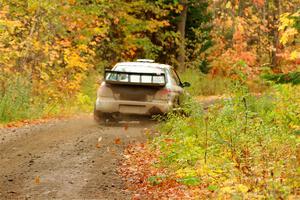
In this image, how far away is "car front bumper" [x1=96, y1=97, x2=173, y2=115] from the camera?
1473cm

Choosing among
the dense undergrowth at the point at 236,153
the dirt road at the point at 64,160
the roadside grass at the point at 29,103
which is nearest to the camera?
the dense undergrowth at the point at 236,153

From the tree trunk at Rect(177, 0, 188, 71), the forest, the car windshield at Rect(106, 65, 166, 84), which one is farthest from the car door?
the tree trunk at Rect(177, 0, 188, 71)

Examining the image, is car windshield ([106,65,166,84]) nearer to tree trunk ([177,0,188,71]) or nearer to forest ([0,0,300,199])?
forest ([0,0,300,199])

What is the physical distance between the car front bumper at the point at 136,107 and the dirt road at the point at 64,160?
1.51 ft

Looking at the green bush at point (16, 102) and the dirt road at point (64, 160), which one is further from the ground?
the green bush at point (16, 102)

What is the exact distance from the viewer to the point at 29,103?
17.7 meters

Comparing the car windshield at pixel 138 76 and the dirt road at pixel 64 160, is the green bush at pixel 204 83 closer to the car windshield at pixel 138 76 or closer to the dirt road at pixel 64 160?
the car windshield at pixel 138 76

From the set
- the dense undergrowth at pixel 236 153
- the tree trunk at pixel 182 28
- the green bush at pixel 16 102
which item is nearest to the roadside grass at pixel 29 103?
the green bush at pixel 16 102

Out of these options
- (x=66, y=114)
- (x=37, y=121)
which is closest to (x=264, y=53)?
(x=66, y=114)

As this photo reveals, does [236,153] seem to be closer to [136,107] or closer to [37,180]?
[37,180]

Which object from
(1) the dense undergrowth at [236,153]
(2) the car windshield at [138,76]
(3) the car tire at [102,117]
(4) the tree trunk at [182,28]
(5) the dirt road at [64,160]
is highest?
(4) the tree trunk at [182,28]

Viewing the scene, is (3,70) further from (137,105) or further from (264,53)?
(264,53)

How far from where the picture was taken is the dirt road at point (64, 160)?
326 inches

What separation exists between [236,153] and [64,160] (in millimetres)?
3318
